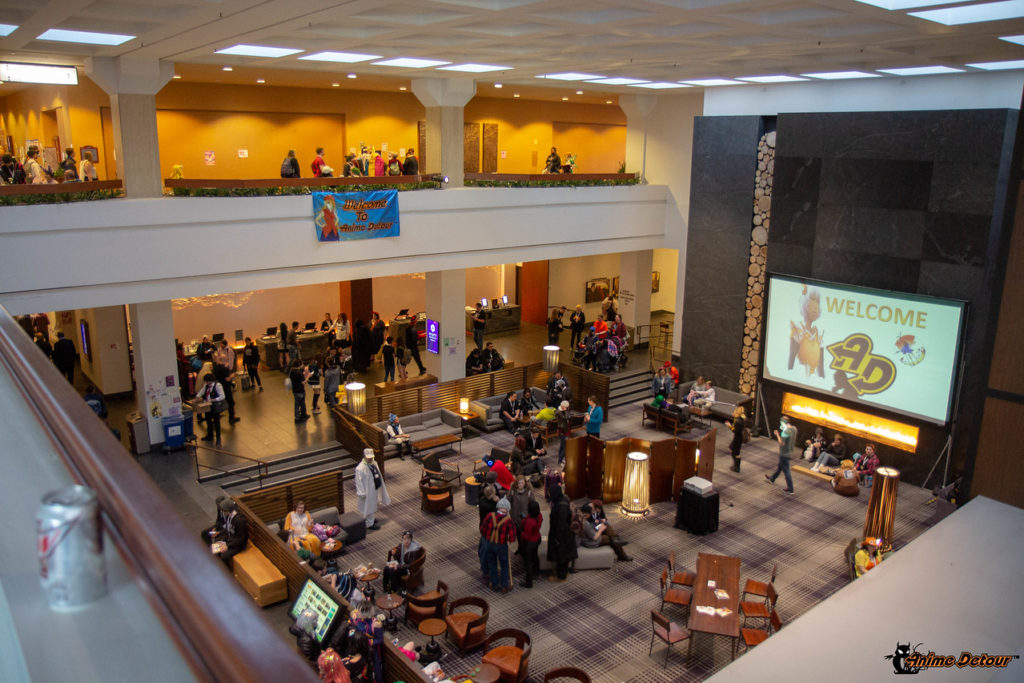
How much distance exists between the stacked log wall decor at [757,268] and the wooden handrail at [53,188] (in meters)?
14.1

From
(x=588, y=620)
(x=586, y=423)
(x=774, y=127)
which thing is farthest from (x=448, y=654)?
(x=774, y=127)

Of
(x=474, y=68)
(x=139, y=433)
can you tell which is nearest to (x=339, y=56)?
(x=474, y=68)

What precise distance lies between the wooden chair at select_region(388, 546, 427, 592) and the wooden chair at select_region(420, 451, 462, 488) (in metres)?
3.09

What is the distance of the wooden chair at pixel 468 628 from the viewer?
966 centimetres

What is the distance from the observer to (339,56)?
47.9 ft

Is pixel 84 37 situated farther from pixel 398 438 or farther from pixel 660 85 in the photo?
pixel 660 85

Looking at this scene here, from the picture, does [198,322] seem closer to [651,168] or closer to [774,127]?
[651,168]

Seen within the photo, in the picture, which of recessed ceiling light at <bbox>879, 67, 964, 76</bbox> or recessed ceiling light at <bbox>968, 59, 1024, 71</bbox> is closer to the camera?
recessed ceiling light at <bbox>968, 59, 1024, 71</bbox>

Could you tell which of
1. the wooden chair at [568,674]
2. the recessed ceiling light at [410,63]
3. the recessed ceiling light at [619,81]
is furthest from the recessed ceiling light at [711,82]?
the wooden chair at [568,674]

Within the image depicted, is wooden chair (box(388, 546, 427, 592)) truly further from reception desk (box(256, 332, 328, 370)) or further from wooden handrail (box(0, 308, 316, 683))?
reception desk (box(256, 332, 328, 370))

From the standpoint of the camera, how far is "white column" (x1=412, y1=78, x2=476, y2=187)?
1841cm

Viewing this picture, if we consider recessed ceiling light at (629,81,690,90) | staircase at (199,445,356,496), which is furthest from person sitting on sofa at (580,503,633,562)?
recessed ceiling light at (629,81,690,90)

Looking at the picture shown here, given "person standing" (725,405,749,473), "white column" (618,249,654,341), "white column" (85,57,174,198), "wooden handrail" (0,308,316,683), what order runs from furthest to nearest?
"white column" (618,249,654,341)
"person standing" (725,405,749,473)
"white column" (85,57,174,198)
"wooden handrail" (0,308,316,683)

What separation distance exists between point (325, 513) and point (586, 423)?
6.23m
